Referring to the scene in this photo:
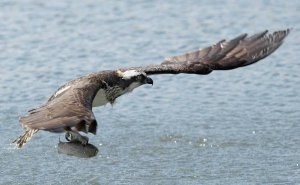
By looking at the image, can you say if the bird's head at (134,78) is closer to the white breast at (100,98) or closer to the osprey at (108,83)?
the osprey at (108,83)

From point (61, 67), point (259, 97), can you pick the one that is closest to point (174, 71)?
point (259, 97)

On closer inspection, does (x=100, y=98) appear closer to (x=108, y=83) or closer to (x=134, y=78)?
(x=108, y=83)

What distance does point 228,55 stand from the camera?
11.1 meters

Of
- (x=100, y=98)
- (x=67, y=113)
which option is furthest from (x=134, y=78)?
(x=67, y=113)

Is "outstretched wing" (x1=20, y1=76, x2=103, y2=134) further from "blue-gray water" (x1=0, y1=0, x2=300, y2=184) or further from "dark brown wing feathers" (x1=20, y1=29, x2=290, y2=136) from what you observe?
"blue-gray water" (x1=0, y1=0, x2=300, y2=184)

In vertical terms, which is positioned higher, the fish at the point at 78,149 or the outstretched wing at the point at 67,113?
the outstretched wing at the point at 67,113

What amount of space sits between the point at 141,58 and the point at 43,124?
6.05 m

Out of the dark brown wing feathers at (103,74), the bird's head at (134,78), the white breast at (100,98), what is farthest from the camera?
the bird's head at (134,78)

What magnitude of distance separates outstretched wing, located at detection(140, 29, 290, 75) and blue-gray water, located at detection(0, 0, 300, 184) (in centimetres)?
86

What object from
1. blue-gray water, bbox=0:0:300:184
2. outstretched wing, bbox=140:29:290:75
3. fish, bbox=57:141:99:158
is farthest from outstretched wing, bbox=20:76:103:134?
outstretched wing, bbox=140:29:290:75

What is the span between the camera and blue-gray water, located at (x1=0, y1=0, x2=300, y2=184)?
33.9ft

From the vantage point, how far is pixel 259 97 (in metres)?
12.6

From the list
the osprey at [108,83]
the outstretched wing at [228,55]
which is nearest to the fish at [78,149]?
the osprey at [108,83]

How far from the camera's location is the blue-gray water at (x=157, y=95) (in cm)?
1032
